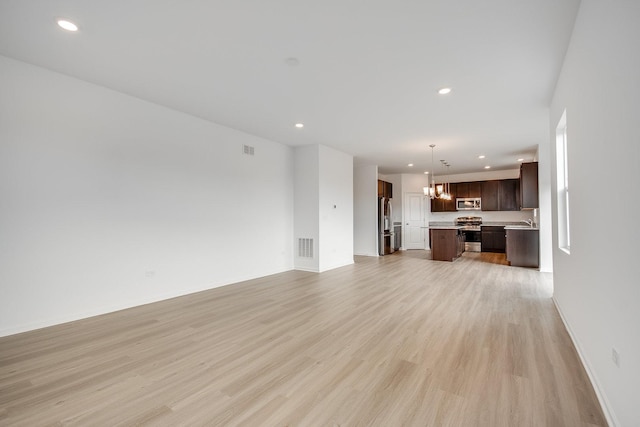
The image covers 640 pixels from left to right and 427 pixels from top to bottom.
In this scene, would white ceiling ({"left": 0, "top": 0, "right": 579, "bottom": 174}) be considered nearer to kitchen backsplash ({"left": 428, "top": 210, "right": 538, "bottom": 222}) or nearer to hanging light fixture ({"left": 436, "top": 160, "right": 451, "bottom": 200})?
hanging light fixture ({"left": 436, "top": 160, "right": 451, "bottom": 200})

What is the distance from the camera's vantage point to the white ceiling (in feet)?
7.65

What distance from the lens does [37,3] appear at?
2.28 m

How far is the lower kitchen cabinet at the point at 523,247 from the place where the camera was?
6.83 metres

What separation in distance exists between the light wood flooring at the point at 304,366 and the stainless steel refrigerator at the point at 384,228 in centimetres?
491

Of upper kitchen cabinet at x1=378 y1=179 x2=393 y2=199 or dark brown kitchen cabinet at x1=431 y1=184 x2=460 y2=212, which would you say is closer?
upper kitchen cabinet at x1=378 y1=179 x2=393 y2=199

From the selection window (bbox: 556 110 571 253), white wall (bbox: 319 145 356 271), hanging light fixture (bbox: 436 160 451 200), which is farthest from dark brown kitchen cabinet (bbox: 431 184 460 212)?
window (bbox: 556 110 571 253)

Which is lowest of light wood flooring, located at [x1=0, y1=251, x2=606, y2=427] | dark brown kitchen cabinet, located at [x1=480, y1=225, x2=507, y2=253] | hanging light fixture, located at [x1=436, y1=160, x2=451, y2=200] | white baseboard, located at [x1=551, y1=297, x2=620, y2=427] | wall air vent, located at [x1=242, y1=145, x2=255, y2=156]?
light wood flooring, located at [x1=0, y1=251, x2=606, y2=427]

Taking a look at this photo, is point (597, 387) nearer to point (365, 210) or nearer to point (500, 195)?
point (365, 210)

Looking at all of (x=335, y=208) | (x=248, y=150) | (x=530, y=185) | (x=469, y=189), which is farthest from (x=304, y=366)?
(x=469, y=189)

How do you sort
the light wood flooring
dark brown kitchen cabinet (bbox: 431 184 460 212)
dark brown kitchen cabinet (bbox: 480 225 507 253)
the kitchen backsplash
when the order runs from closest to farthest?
1. the light wood flooring
2. dark brown kitchen cabinet (bbox: 480 225 507 253)
3. the kitchen backsplash
4. dark brown kitchen cabinet (bbox: 431 184 460 212)

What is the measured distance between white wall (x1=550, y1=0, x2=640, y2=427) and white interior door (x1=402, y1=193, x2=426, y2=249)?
847 cm

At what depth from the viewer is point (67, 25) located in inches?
99.6

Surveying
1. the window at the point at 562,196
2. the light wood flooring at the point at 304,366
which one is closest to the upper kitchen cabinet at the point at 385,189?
the light wood flooring at the point at 304,366

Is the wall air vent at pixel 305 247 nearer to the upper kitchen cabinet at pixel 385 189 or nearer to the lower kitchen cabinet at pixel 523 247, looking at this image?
the upper kitchen cabinet at pixel 385 189
